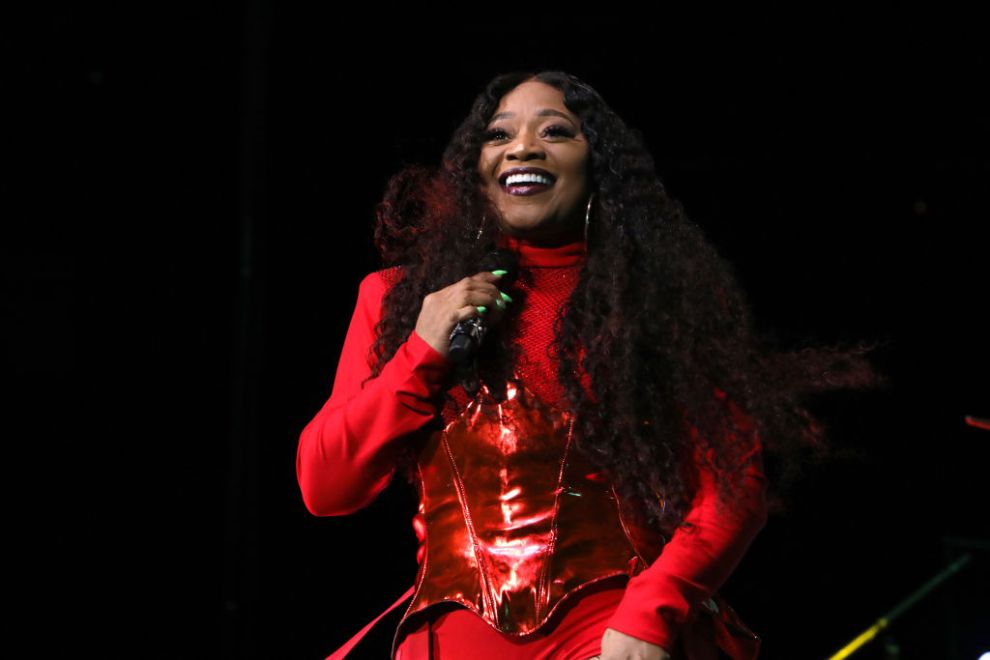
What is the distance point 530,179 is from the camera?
2127 mm

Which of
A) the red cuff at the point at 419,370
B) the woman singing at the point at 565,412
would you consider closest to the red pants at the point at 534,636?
the woman singing at the point at 565,412

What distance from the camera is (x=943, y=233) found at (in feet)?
12.1

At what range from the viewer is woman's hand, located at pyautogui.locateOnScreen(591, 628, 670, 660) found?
68.1 inches

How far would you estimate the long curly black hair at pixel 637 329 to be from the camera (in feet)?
6.37

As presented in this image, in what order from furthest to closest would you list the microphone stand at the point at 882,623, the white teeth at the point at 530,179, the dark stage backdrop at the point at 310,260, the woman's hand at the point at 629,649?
the dark stage backdrop at the point at 310,260
the microphone stand at the point at 882,623
the white teeth at the point at 530,179
the woman's hand at the point at 629,649

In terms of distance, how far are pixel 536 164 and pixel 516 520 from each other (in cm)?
59

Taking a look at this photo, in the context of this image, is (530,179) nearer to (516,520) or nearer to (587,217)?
(587,217)

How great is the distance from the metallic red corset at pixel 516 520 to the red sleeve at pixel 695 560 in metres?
0.08

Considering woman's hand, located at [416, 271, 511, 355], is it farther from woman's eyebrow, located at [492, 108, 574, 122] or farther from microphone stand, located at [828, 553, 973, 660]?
microphone stand, located at [828, 553, 973, 660]

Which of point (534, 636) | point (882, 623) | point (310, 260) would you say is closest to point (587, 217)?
point (534, 636)

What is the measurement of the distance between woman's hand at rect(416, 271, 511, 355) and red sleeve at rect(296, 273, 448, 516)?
0.02 m

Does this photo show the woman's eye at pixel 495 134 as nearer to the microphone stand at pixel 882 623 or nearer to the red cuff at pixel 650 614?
the red cuff at pixel 650 614

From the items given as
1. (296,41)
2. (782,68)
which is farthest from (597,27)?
(296,41)

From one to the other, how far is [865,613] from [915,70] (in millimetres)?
1474
